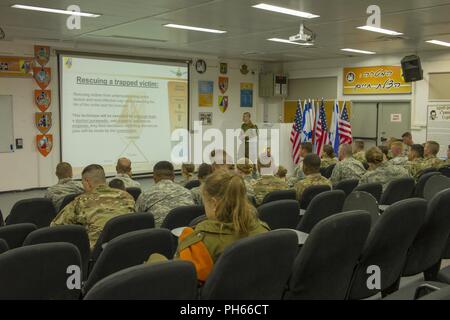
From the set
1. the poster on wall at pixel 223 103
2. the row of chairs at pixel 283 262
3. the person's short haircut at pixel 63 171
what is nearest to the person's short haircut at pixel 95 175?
the person's short haircut at pixel 63 171

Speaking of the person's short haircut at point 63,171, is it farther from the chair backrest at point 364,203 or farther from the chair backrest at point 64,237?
the chair backrest at point 364,203

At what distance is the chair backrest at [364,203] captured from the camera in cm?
337

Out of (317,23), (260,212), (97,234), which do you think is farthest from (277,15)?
(97,234)

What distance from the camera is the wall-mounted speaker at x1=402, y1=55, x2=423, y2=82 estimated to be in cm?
965

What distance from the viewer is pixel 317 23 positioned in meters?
7.35

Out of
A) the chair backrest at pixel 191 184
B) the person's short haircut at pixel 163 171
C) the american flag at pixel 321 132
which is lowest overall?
the chair backrest at pixel 191 184

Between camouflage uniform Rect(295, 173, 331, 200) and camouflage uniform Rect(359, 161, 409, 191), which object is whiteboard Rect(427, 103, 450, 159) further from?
camouflage uniform Rect(295, 173, 331, 200)

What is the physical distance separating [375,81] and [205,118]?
173 inches

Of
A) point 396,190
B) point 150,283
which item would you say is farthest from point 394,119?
point 150,283

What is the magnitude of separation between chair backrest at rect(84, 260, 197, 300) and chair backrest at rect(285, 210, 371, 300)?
0.75m

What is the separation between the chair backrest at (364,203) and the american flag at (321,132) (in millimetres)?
8266

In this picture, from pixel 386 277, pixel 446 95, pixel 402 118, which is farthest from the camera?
Result: pixel 402 118

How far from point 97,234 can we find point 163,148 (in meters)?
7.97
